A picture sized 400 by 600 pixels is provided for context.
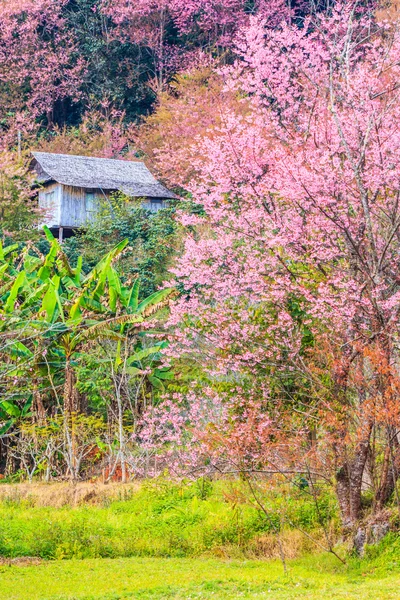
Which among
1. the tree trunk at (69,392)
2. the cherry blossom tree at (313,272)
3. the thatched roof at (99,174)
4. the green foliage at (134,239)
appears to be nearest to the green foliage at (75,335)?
the tree trunk at (69,392)

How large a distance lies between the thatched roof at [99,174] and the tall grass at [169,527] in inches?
832

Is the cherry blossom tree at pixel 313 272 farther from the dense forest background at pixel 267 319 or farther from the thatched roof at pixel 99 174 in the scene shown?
the thatched roof at pixel 99 174

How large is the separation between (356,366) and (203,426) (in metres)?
3.92

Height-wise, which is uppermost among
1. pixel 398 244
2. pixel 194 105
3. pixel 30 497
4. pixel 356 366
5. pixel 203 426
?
pixel 194 105

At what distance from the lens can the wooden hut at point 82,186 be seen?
34938mm

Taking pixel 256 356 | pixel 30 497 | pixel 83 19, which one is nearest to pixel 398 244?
pixel 256 356

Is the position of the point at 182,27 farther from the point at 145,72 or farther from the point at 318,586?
the point at 318,586

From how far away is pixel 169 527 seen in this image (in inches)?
555

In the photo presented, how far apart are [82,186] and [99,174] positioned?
4.47 feet

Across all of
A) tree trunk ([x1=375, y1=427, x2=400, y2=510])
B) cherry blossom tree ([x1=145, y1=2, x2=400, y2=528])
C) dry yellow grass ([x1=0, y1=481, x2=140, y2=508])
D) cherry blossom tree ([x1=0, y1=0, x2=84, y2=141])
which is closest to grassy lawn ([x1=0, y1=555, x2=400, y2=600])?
tree trunk ([x1=375, y1=427, x2=400, y2=510])

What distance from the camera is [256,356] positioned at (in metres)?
13.1

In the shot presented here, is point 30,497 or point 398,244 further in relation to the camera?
point 30,497

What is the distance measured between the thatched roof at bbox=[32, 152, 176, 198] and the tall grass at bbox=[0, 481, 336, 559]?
21.1 meters

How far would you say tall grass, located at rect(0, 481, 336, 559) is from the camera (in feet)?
43.0
